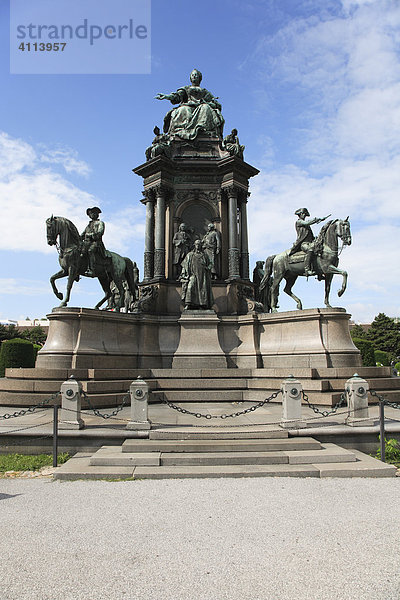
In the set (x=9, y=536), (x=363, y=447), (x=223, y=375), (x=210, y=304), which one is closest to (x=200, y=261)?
(x=210, y=304)

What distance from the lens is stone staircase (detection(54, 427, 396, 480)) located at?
784 centimetres

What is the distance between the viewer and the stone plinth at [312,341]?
15.1 m

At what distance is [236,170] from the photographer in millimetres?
20141

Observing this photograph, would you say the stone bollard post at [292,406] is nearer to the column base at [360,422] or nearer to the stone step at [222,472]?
the column base at [360,422]

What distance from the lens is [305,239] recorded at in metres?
17.9

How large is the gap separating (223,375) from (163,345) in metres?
3.39

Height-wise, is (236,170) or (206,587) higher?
(236,170)

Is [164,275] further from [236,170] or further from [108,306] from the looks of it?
[236,170]

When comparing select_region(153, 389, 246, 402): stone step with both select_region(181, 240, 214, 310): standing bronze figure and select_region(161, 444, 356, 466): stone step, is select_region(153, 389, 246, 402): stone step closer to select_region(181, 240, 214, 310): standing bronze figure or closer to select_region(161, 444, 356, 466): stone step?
select_region(181, 240, 214, 310): standing bronze figure

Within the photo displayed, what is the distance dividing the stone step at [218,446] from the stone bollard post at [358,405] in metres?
1.27

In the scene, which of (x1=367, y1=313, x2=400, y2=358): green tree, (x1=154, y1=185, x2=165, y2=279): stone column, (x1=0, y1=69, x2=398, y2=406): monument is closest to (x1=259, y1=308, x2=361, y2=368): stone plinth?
(x1=0, y1=69, x2=398, y2=406): monument

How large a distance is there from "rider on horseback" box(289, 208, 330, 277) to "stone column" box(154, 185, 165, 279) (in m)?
5.56

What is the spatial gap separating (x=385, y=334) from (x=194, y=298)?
54.5m

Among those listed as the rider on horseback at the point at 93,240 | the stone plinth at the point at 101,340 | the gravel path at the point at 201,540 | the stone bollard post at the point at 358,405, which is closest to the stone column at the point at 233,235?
the stone plinth at the point at 101,340
